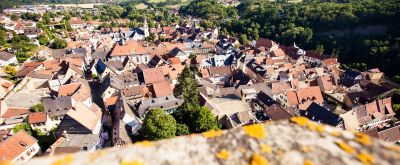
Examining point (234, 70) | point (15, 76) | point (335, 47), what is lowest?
point (335, 47)

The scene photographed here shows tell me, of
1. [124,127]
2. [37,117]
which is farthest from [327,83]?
[37,117]

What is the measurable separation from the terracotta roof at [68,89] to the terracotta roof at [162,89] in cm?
1495

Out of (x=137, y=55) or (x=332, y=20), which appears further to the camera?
(x=332, y=20)

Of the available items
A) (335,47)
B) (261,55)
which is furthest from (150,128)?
(335,47)

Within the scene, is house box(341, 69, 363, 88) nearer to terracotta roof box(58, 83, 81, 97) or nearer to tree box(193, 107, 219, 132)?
tree box(193, 107, 219, 132)

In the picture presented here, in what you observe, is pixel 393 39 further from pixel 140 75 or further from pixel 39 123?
pixel 39 123

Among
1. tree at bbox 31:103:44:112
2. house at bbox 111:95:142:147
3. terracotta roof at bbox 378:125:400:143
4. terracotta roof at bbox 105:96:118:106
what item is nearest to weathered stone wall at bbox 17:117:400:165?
house at bbox 111:95:142:147

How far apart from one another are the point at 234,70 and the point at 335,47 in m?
55.9

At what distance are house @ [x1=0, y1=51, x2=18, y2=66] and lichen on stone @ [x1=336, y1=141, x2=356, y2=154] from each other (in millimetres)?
74720

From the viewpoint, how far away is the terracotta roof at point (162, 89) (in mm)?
49797

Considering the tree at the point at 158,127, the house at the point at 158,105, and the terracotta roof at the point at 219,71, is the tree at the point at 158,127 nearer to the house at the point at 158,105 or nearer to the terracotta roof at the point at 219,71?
the house at the point at 158,105

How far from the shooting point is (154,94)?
50344 mm

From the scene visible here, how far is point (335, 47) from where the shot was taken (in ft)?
329

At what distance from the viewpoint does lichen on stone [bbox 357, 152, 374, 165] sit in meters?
5.22
